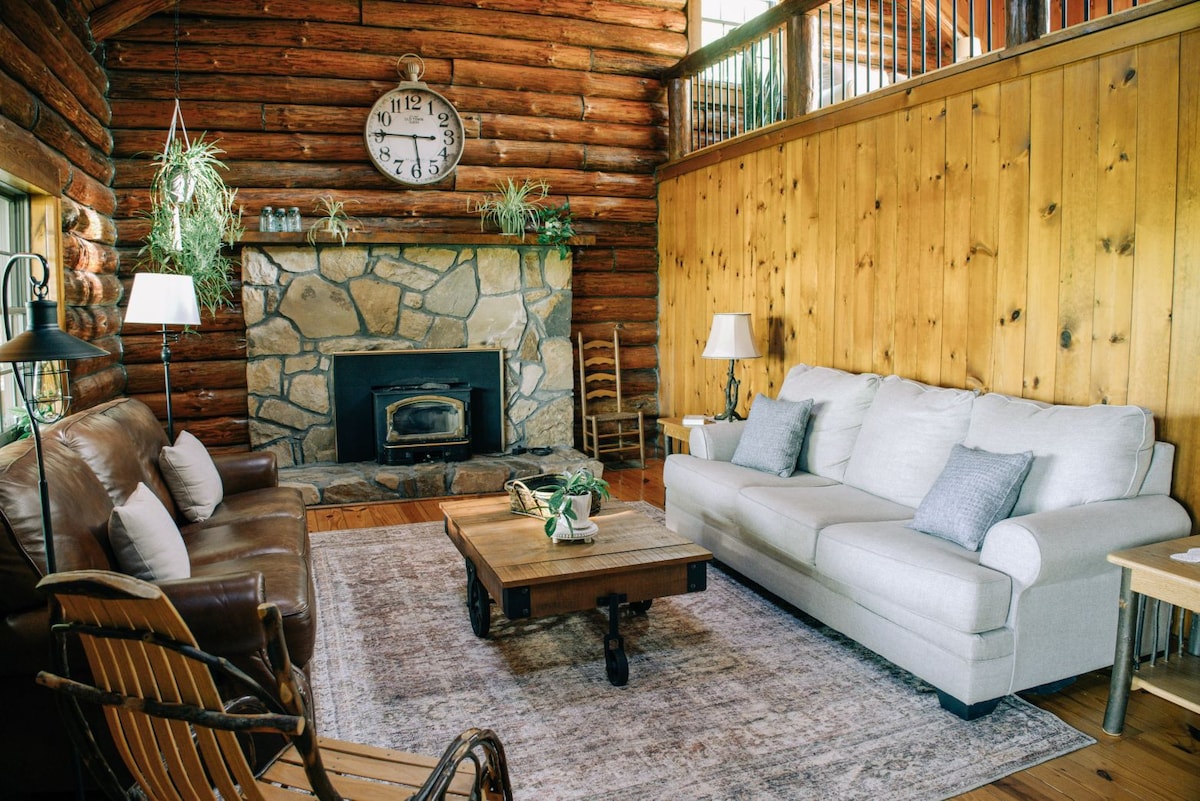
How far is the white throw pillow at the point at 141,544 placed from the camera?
91.7 inches

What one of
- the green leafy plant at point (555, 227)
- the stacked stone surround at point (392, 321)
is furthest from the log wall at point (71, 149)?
the green leafy plant at point (555, 227)

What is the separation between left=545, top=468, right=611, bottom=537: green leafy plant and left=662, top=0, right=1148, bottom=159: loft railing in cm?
249

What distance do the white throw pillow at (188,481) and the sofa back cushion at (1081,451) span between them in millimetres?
→ 3118

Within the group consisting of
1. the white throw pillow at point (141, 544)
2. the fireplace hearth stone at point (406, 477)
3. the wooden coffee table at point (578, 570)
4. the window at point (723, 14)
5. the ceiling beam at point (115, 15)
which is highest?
the window at point (723, 14)

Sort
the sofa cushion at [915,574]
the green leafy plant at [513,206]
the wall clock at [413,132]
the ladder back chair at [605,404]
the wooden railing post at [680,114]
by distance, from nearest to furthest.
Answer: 1. the sofa cushion at [915,574]
2. the wall clock at [413,132]
3. the green leafy plant at [513,206]
4. the wooden railing post at [680,114]
5. the ladder back chair at [605,404]

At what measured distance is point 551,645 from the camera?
3.17 meters

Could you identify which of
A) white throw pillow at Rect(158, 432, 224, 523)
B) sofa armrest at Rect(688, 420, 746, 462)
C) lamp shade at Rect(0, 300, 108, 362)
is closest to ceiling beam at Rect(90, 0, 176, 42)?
white throw pillow at Rect(158, 432, 224, 523)

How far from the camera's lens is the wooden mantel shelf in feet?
17.9

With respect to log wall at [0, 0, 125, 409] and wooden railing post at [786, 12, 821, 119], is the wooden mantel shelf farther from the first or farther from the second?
wooden railing post at [786, 12, 821, 119]

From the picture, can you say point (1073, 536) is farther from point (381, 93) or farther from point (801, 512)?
point (381, 93)

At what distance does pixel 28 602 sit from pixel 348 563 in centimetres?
214

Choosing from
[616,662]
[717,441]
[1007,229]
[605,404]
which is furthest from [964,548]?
[605,404]

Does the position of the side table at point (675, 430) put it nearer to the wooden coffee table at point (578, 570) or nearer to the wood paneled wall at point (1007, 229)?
the wood paneled wall at point (1007, 229)

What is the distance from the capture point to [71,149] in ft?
14.1
